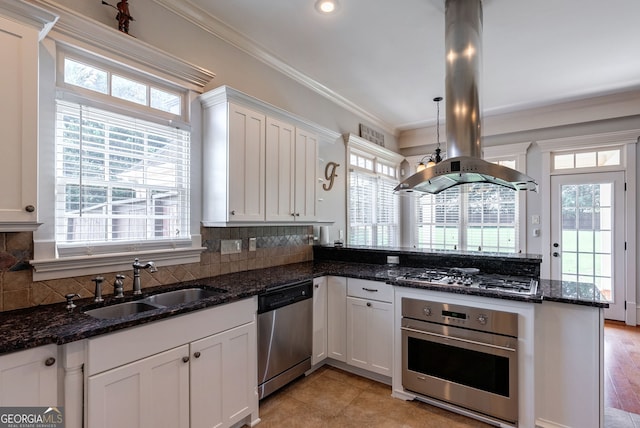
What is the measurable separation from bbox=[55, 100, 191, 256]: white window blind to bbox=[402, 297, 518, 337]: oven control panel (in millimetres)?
1811

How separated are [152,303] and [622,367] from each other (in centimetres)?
415

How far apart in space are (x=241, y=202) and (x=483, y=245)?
428 centimetres

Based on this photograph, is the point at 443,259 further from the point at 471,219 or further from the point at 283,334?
the point at 471,219

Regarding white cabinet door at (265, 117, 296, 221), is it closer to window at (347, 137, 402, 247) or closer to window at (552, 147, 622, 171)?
window at (347, 137, 402, 247)

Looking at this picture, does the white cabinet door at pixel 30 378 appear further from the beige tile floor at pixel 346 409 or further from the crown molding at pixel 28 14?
the crown molding at pixel 28 14

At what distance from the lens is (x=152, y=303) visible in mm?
2088

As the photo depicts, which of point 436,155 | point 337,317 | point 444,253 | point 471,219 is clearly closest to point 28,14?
point 337,317

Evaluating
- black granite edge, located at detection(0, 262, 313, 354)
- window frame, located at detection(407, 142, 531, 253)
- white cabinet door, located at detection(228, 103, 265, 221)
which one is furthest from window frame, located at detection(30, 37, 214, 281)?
window frame, located at detection(407, 142, 531, 253)

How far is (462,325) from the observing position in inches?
89.2

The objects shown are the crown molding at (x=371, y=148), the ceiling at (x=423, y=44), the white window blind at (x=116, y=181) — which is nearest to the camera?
the white window blind at (x=116, y=181)

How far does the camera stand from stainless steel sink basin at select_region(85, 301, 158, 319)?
1839 mm

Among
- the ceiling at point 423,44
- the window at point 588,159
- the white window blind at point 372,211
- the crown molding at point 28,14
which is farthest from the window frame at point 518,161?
the crown molding at point 28,14

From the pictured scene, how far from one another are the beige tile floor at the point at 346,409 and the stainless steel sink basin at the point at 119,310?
1120 millimetres

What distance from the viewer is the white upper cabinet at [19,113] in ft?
4.76
